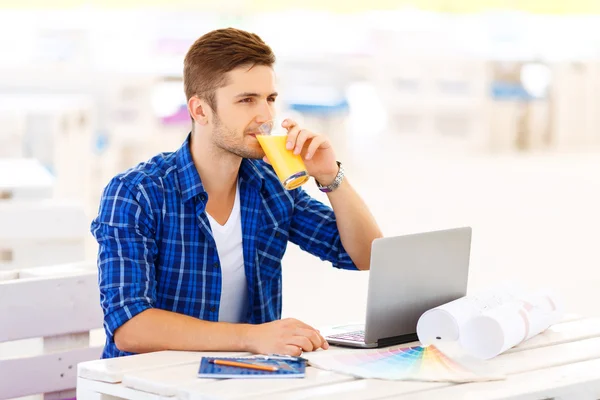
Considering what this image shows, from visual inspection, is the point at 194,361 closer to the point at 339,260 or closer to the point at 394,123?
the point at 339,260

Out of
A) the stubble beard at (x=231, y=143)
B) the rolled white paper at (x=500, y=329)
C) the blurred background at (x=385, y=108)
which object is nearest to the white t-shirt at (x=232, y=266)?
the stubble beard at (x=231, y=143)

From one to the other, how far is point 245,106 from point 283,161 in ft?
0.44

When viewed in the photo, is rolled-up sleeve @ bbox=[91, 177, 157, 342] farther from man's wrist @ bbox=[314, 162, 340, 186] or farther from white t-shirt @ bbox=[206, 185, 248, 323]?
man's wrist @ bbox=[314, 162, 340, 186]

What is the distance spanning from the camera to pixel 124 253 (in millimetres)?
1748

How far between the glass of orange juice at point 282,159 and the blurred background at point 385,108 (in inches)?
41.8

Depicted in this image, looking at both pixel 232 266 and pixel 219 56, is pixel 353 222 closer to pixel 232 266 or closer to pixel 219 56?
pixel 232 266

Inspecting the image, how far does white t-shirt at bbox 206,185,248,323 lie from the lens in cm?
195

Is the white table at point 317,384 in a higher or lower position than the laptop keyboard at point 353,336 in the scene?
lower

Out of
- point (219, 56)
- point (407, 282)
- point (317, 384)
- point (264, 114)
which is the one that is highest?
point (219, 56)

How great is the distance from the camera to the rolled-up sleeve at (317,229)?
2.11 m

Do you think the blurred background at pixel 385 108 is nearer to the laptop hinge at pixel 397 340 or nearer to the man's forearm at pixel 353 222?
the man's forearm at pixel 353 222

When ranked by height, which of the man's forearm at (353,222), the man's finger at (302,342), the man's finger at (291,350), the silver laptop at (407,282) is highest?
the man's forearm at (353,222)

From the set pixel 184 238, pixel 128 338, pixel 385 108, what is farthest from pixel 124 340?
pixel 385 108

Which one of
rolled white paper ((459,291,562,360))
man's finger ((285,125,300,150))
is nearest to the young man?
man's finger ((285,125,300,150))
